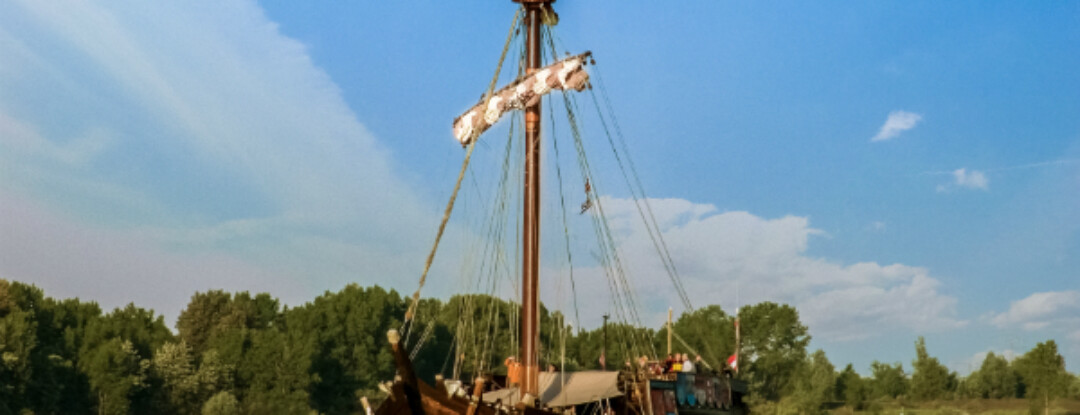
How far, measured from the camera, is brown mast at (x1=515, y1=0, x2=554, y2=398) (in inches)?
1098

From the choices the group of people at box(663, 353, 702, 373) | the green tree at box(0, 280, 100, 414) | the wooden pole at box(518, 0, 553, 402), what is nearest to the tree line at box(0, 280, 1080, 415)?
the green tree at box(0, 280, 100, 414)

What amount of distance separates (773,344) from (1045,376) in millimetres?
22288

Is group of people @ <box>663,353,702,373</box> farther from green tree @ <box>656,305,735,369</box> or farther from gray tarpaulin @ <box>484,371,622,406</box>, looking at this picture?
green tree @ <box>656,305,735,369</box>

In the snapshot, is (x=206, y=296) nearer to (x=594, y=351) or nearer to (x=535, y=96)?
(x=594, y=351)

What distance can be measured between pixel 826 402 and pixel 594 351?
28225 millimetres

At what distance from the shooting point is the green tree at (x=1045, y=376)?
81812 mm

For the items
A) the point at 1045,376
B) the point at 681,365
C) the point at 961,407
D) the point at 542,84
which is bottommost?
the point at 681,365

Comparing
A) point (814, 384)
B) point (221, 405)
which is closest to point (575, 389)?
point (221, 405)

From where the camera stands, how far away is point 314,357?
75.9m

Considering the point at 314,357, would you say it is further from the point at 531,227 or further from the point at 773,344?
the point at 531,227

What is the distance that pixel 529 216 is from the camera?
29.2 m

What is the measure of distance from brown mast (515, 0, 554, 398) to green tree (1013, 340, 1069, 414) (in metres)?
65.4

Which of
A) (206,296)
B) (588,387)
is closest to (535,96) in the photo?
(588,387)

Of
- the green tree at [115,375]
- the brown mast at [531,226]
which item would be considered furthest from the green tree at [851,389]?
the brown mast at [531,226]
